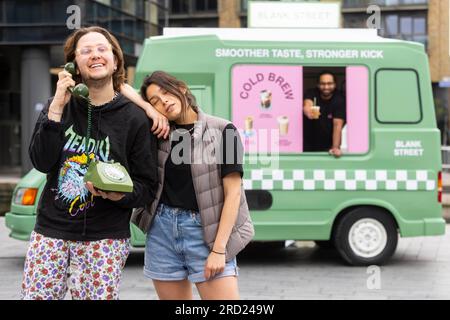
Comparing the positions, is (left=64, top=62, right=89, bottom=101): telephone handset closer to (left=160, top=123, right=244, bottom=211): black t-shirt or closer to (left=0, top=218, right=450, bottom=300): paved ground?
(left=160, top=123, right=244, bottom=211): black t-shirt

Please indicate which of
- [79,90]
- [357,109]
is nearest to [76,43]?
[79,90]

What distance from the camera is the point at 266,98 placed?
8281mm

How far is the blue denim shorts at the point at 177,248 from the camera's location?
3.43m

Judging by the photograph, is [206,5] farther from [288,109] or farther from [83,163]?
[83,163]

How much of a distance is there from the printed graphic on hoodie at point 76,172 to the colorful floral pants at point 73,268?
0.16m

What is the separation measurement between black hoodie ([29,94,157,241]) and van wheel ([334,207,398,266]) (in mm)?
5469

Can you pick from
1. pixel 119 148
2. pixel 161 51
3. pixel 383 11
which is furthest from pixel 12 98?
pixel 119 148

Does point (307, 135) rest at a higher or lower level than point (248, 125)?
lower

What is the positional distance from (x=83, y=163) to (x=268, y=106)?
521 cm

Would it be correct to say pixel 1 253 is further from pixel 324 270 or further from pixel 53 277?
pixel 53 277

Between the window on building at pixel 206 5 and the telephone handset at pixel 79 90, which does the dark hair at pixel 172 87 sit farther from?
the window on building at pixel 206 5

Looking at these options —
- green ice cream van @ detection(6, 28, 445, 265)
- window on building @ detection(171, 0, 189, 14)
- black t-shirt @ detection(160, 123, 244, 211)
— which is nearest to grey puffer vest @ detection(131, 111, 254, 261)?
black t-shirt @ detection(160, 123, 244, 211)

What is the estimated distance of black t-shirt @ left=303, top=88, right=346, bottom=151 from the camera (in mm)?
8281
